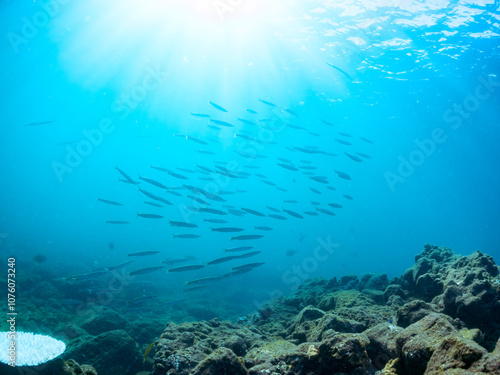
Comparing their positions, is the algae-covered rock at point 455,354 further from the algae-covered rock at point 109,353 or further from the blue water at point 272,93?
the blue water at point 272,93

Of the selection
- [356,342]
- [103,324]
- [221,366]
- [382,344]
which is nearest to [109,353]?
[103,324]

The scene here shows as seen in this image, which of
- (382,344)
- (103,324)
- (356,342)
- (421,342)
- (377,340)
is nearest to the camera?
(421,342)

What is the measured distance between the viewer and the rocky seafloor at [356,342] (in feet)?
8.05

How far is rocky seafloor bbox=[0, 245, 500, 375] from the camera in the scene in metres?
2.45

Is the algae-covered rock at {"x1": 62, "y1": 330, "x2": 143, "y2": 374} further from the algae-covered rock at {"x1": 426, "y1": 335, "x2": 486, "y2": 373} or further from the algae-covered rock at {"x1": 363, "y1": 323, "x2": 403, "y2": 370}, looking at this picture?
the algae-covered rock at {"x1": 426, "y1": 335, "x2": 486, "y2": 373}

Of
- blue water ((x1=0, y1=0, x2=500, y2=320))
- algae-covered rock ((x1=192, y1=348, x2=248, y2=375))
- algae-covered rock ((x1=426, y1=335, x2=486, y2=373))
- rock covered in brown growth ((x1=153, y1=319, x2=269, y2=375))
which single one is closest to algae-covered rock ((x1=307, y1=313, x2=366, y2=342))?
rock covered in brown growth ((x1=153, y1=319, x2=269, y2=375))

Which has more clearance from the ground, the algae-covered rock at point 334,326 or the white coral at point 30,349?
the white coral at point 30,349

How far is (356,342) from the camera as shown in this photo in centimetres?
286

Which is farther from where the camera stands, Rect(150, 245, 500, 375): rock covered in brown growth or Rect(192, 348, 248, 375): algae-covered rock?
Rect(192, 348, 248, 375): algae-covered rock

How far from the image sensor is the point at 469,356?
1.94m

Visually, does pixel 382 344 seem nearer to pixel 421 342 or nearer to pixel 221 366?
pixel 421 342

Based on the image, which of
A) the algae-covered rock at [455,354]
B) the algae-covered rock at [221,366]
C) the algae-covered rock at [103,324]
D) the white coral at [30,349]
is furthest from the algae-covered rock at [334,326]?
the algae-covered rock at [103,324]

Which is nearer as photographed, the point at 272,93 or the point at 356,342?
Result: the point at 356,342

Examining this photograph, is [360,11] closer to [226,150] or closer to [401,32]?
[401,32]
